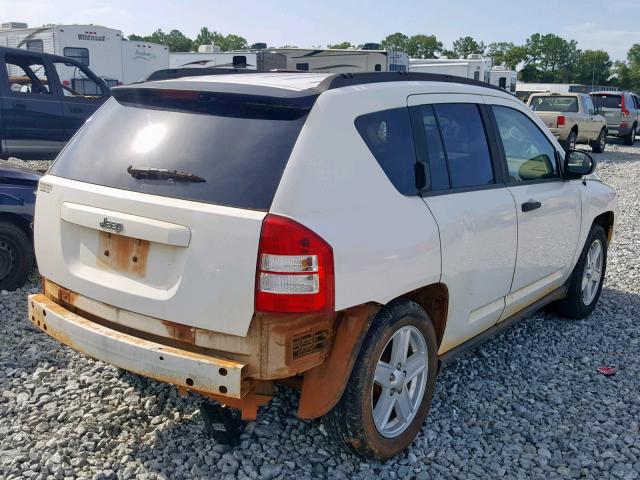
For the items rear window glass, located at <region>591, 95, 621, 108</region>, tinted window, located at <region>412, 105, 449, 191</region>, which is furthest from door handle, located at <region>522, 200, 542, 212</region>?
rear window glass, located at <region>591, 95, 621, 108</region>

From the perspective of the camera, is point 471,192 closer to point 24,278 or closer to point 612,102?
point 24,278

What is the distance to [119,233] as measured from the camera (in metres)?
2.80

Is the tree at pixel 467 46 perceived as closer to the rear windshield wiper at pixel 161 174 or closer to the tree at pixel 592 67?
the tree at pixel 592 67

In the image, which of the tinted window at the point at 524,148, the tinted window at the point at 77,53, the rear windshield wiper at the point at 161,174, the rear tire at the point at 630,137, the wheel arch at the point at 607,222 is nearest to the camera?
the rear windshield wiper at the point at 161,174

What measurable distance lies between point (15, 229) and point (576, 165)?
4.48 metres

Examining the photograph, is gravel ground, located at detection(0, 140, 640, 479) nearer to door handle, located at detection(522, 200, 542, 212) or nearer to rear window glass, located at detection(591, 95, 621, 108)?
door handle, located at detection(522, 200, 542, 212)

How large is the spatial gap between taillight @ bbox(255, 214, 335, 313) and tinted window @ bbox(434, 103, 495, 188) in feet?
4.03

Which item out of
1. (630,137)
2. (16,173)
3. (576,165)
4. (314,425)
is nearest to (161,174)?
(314,425)

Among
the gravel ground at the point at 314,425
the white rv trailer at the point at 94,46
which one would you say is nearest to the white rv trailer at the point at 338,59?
the white rv trailer at the point at 94,46

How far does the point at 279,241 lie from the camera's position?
251cm

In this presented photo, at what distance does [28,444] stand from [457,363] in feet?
8.80

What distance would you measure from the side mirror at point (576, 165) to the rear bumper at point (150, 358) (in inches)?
121

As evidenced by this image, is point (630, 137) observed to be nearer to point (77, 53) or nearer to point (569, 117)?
point (569, 117)

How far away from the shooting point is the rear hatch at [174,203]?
2580mm
